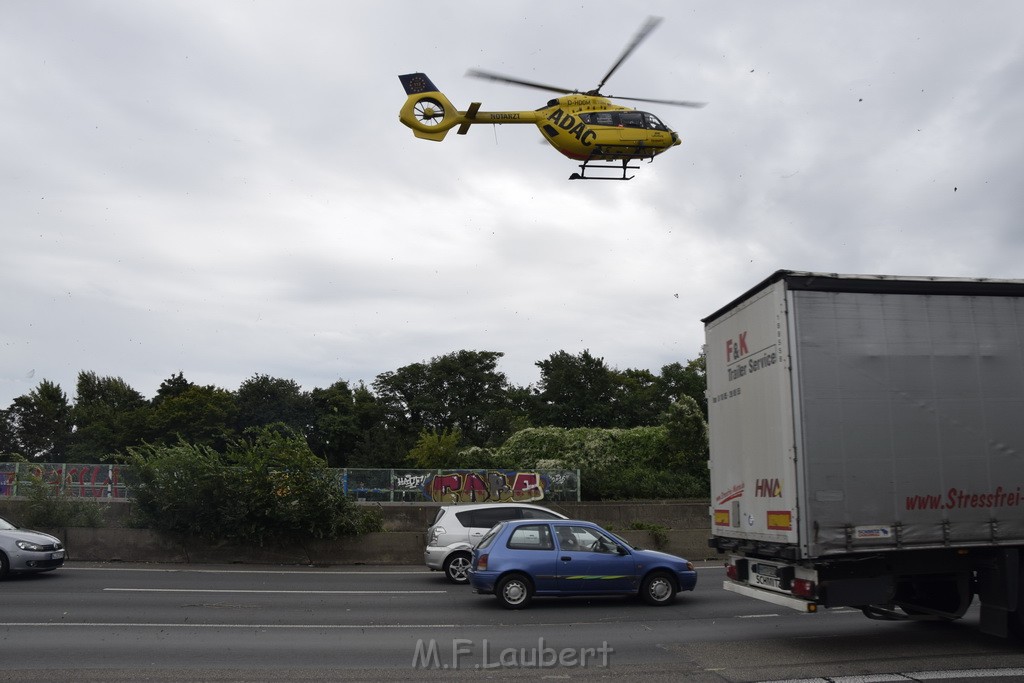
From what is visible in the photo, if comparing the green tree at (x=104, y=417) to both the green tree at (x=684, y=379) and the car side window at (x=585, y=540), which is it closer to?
the green tree at (x=684, y=379)

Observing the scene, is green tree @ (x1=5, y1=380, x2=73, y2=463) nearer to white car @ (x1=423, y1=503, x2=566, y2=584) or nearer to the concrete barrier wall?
the concrete barrier wall

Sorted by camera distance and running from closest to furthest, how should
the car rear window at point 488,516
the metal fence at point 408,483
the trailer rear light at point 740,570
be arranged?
the trailer rear light at point 740,570
the car rear window at point 488,516
the metal fence at point 408,483

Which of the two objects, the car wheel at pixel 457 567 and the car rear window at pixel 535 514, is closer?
the car wheel at pixel 457 567

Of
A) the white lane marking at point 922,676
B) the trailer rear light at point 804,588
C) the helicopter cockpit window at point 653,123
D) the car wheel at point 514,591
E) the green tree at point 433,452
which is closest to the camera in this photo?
the white lane marking at point 922,676

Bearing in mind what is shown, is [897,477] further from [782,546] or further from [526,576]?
[526,576]

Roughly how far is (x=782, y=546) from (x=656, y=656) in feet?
6.23

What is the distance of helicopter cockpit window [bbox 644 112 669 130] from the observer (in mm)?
23844

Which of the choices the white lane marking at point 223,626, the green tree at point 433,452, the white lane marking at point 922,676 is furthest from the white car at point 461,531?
the green tree at point 433,452

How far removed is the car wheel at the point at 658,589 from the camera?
1280cm

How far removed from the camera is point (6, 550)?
15531 millimetres

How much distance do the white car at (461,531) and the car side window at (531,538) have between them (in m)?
3.25

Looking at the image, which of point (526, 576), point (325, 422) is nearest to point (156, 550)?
point (526, 576)

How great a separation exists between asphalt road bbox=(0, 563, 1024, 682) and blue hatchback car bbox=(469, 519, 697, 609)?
0.33 metres

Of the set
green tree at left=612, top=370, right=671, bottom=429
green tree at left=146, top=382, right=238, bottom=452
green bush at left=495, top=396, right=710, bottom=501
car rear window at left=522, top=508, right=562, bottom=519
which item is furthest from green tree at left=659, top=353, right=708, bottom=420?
car rear window at left=522, top=508, right=562, bottom=519
